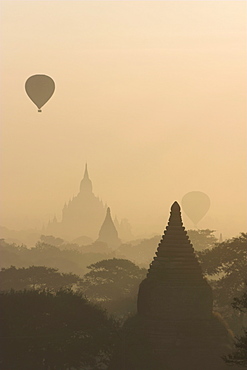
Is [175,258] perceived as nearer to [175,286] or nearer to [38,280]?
[175,286]

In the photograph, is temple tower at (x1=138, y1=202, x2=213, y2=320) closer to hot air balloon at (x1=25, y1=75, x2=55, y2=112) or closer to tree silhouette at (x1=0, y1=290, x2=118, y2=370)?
tree silhouette at (x1=0, y1=290, x2=118, y2=370)

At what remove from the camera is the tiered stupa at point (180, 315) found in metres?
66.1

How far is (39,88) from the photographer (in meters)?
137

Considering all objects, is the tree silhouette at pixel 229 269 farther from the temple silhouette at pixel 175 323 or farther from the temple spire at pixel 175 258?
the temple silhouette at pixel 175 323

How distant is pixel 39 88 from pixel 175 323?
72639 millimetres

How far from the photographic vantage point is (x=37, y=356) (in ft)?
222

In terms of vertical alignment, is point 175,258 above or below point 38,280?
below

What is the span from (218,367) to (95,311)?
8.10 m

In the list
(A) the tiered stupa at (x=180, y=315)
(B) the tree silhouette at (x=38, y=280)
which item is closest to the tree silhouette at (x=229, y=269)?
(A) the tiered stupa at (x=180, y=315)

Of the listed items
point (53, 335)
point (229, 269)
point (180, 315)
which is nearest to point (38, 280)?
point (229, 269)

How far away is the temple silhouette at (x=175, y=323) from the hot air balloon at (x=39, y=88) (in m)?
63.3

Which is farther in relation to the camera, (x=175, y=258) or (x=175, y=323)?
(x=175, y=258)

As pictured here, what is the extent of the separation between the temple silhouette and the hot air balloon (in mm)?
63343

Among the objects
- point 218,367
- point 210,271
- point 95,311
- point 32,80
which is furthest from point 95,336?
point 32,80
